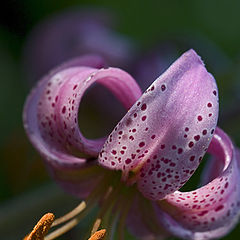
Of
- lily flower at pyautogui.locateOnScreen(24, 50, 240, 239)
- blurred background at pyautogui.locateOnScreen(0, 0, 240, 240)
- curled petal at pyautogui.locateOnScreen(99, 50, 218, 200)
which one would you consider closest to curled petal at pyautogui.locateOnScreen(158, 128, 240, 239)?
lily flower at pyautogui.locateOnScreen(24, 50, 240, 239)

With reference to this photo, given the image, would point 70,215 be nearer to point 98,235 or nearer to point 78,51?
point 98,235

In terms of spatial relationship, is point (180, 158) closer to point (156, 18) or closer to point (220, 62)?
point (220, 62)

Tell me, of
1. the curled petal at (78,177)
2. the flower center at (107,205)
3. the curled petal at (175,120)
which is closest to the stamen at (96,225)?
the flower center at (107,205)

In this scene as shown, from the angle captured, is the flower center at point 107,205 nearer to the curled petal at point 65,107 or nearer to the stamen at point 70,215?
the stamen at point 70,215

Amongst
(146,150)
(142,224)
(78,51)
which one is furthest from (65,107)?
(78,51)

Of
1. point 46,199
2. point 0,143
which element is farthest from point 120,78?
point 0,143
